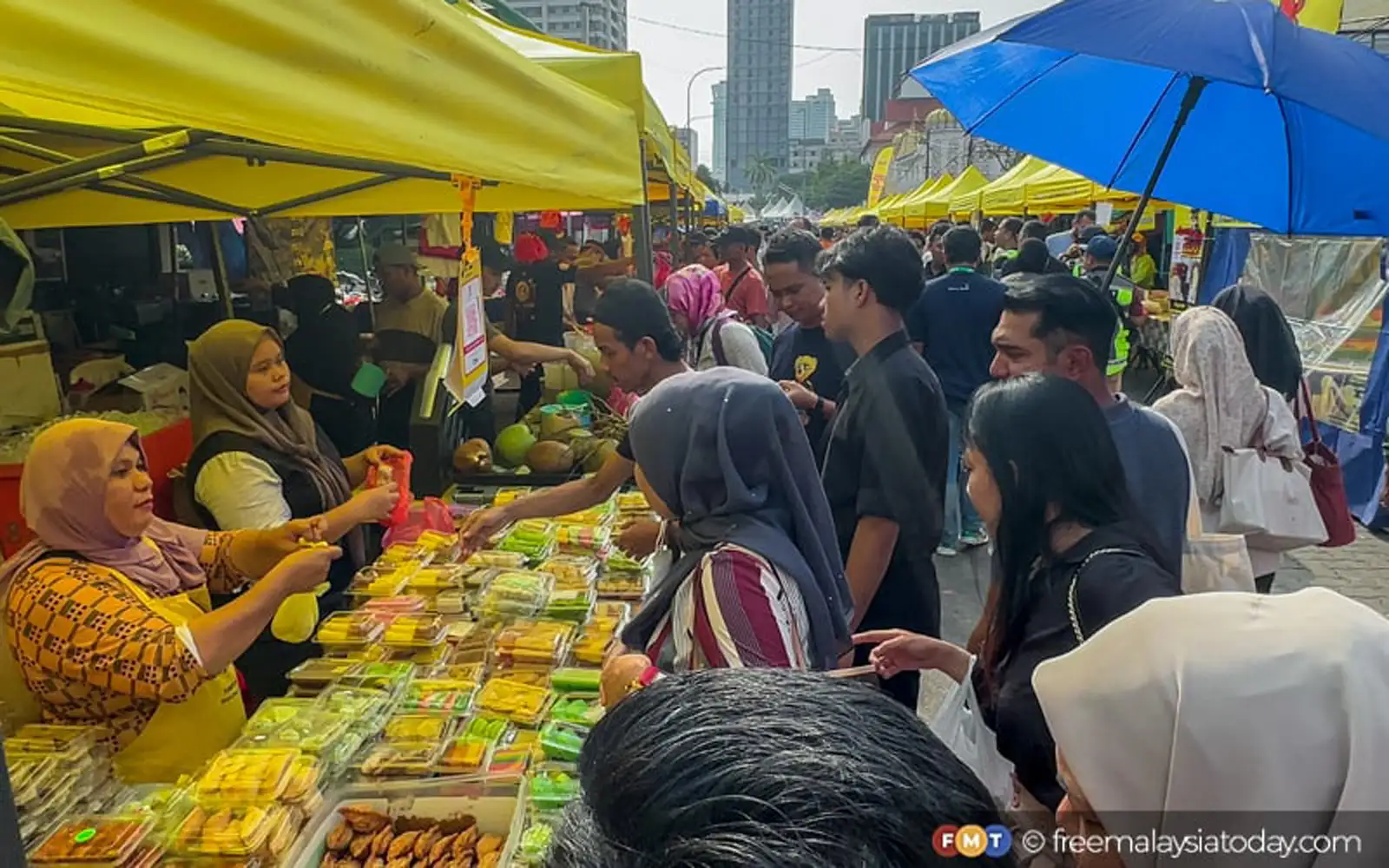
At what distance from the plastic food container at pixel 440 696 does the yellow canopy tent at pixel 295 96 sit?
143 centimetres

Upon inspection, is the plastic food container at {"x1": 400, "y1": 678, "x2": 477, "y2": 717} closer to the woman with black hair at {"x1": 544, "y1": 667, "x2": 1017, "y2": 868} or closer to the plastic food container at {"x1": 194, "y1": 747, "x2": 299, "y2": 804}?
the plastic food container at {"x1": 194, "y1": 747, "x2": 299, "y2": 804}

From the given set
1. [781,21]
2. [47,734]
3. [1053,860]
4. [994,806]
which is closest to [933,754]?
[994,806]

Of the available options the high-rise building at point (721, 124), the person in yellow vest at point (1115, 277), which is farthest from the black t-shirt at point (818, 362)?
the high-rise building at point (721, 124)

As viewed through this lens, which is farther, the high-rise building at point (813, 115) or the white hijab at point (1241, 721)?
the high-rise building at point (813, 115)

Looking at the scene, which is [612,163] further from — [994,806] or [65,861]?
[994,806]

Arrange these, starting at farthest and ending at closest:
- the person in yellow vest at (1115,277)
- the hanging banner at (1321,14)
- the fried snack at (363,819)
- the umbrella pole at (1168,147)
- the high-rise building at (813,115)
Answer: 1. the high-rise building at (813,115)
2. the hanging banner at (1321,14)
3. the person in yellow vest at (1115,277)
4. the umbrella pole at (1168,147)
5. the fried snack at (363,819)

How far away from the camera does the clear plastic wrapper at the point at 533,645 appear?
9.02 ft

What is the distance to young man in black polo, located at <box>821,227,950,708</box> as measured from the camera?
2.69 m

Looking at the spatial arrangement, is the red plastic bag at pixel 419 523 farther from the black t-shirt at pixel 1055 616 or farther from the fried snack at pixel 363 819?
the black t-shirt at pixel 1055 616

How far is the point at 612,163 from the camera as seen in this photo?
3229 mm

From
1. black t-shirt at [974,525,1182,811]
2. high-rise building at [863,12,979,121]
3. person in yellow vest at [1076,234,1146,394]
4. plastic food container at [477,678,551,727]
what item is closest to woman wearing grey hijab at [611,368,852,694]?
black t-shirt at [974,525,1182,811]

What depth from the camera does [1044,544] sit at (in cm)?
176

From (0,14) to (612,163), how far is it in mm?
2384

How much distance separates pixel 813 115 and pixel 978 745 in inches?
4604
